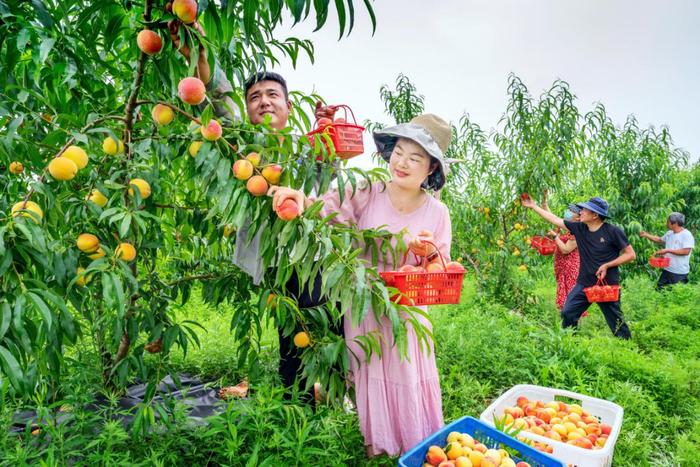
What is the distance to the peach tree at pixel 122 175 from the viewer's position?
3.46 feet

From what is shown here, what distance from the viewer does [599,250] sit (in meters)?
4.38

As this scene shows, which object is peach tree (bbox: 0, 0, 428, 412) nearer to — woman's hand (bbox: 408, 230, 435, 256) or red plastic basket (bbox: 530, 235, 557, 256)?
woman's hand (bbox: 408, 230, 435, 256)

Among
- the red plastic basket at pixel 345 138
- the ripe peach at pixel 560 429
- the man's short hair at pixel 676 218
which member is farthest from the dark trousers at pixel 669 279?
the red plastic basket at pixel 345 138

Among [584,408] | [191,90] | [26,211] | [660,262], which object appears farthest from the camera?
[660,262]

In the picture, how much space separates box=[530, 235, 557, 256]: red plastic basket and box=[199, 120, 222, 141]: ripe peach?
4692mm

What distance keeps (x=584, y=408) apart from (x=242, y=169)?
2.16 meters

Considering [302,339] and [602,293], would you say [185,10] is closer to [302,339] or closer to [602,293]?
[302,339]

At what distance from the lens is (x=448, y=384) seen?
9.46 feet

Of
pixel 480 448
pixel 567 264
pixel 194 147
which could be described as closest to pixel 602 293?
pixel 567 264

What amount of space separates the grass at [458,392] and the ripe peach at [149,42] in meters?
1.16

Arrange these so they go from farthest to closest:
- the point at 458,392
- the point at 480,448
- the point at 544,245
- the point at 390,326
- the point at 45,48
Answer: the point at 544,245
the point at 458,392
the point at 390,326
the point at 480,448
the point at 45,48

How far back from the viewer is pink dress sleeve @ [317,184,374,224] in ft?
6.25

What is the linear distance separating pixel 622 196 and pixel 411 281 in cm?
724

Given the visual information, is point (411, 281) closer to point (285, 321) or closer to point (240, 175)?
point (285, 321)
